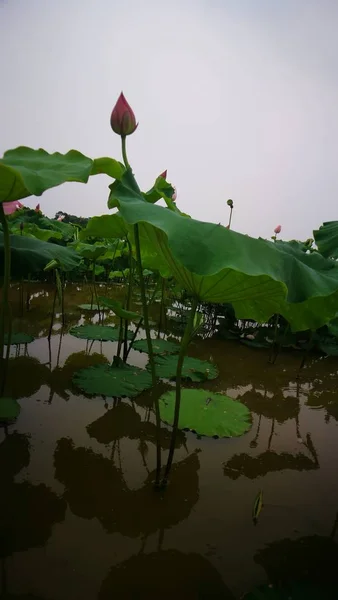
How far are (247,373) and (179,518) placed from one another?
1370 millimetres

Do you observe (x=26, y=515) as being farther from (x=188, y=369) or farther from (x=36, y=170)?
(x=188, y=369)

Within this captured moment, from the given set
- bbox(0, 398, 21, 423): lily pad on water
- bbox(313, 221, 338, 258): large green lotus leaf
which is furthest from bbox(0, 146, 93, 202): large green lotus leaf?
bbox(313, 221, 338, 258): large green lotus leaf

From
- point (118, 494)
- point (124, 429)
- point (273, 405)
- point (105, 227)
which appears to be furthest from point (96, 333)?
point (118, 494)

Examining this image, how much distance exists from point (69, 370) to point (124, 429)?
0.70m

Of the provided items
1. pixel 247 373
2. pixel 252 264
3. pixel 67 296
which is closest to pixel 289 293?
pixel 252 264

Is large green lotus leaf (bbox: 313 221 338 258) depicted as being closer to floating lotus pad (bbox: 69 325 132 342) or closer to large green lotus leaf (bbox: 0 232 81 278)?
floating lotus pad (bbox: 69 325 132 342)

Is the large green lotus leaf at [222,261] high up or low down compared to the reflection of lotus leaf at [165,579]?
up

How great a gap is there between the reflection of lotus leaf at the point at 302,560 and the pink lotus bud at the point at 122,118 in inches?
51.9

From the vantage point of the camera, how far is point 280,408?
5.71ft

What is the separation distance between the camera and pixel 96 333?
8.29 feet

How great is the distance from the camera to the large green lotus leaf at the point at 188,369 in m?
1.94

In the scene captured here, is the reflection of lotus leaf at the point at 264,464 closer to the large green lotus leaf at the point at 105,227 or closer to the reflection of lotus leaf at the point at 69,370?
the reflection of lotus leaf at the point at 69,370

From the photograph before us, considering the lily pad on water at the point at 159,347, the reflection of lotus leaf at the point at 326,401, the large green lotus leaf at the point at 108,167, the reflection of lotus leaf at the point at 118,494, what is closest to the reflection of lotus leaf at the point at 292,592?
the reflection of lotus leaf at the point at 118,494

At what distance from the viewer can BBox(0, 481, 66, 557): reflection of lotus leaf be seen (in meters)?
0.82
